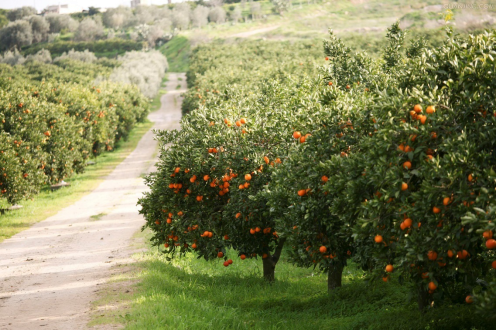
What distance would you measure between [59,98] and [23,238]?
623 inches

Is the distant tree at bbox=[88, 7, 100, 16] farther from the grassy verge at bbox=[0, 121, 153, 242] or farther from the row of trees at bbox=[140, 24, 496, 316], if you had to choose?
the row of trees at bbox=[140, 24, 496, 316]

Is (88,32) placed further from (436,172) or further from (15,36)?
Result: (436,172)

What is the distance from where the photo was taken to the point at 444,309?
849 cm

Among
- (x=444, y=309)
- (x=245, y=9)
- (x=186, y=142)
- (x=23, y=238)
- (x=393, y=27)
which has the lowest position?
(x=23, y=238)

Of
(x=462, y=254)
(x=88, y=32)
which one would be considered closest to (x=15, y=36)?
(x=88, y=32)

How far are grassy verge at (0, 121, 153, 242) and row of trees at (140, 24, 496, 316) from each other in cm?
1216

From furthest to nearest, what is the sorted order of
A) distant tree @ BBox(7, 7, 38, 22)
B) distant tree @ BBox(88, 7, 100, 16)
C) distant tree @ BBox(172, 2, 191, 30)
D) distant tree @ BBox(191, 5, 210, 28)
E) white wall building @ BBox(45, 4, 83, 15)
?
white wall building @ BBox(45, 4, 83, 15) → distant tree @ BBox(88, 7, 100, 16) → distant tree @ BBox(172, 2, 191, 30) → distant tree @ BBox(7, 7, 38, 22) → distant tree @ BBox(191, 5, 210, 28)

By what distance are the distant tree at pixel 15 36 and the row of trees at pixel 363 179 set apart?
118604mm

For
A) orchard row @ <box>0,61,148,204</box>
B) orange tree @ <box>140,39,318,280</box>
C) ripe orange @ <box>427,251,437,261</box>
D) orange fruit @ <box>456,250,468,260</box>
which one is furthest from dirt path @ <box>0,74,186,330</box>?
orange fruit @ <box>456,250,468,260</box>

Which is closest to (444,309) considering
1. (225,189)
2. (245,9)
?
(225,189)

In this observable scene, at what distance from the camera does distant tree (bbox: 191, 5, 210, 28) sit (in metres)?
138

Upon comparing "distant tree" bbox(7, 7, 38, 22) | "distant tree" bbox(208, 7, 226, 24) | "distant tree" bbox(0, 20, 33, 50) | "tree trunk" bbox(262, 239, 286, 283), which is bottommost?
"tree trunk" bbox(262, 239, 286, 283)

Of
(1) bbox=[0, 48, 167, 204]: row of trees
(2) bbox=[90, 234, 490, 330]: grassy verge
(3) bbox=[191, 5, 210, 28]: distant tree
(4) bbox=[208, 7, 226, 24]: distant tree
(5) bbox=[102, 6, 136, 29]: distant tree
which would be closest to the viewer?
(2) bbox=[90, 234, 490, 330]: grassy verge

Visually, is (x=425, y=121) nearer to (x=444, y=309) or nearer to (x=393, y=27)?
(x=444, y=309)
